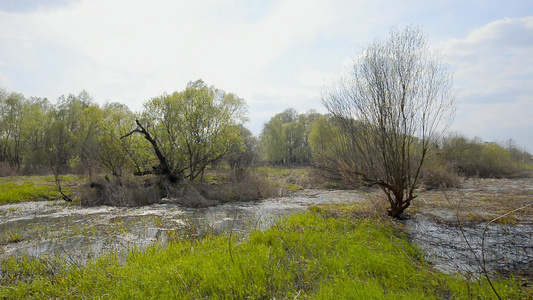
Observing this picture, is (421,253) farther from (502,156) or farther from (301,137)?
(301,137)

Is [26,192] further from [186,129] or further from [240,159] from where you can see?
[240,159]

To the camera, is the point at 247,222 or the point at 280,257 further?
the point at 247,222

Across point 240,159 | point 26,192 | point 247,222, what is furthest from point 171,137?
point 247,222

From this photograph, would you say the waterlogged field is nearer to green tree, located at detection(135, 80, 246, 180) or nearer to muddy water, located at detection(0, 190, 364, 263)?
muddy water, located at detection(0, 190, 364, 263)

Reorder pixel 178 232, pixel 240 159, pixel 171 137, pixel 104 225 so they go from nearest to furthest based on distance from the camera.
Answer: pixel 178 232, pixel 104 225, pixel 171 137, pixel 240 159

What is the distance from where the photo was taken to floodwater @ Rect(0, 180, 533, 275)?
6.94m

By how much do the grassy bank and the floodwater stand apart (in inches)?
23.1

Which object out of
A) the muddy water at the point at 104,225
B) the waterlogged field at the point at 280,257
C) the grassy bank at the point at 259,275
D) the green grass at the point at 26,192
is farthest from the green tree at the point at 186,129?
the grassy bank at the point at 259,275

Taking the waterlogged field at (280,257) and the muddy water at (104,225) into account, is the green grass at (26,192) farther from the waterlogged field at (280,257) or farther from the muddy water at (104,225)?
the waterlogged field at (280,257)

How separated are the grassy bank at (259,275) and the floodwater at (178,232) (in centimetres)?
59

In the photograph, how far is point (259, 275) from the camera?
5312 mm

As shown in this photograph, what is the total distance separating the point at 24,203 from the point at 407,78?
20688mm

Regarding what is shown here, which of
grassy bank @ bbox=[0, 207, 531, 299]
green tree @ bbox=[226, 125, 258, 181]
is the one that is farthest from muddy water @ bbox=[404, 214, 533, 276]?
green tree @ bbox=[226, 125, 258, 181]

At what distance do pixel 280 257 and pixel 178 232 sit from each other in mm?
4891
